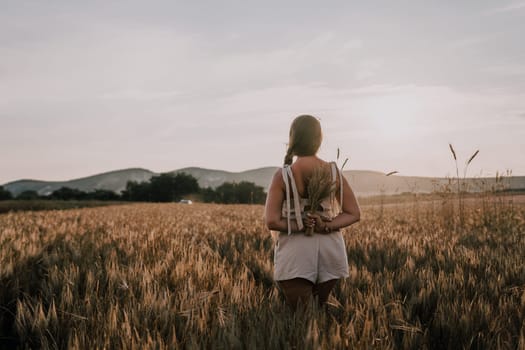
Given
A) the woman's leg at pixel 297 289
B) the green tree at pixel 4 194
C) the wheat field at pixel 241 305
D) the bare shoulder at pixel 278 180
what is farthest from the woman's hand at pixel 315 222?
the green tree at pixel 4 194

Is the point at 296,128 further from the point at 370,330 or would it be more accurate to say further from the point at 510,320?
the point at 510,320

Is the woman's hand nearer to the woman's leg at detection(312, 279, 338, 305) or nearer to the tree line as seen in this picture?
the woman's leg at detection(312, 279, 338, 305)

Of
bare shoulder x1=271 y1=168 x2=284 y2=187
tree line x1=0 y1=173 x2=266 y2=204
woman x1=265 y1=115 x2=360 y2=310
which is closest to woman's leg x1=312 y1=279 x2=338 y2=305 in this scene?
woman x1=265 y1=115 x2=360 y2=310

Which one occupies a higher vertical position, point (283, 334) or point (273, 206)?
point (273, 206)

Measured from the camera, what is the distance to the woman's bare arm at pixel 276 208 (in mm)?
2816

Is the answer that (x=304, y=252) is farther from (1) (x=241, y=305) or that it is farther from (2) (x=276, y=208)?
(1) (x=241, y=305)

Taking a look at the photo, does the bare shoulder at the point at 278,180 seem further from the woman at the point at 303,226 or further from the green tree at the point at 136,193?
the green tree at the point at 136,193

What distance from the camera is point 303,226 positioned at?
2.86m

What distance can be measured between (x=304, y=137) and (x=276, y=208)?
58cm

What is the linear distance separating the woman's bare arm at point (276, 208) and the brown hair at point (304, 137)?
25 centimetres

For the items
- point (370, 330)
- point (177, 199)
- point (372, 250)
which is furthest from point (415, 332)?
point (177, 199)

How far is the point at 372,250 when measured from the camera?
17.5 feet

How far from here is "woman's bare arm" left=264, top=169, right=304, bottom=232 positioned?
282 centimetres

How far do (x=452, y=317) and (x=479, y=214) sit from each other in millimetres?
8594
